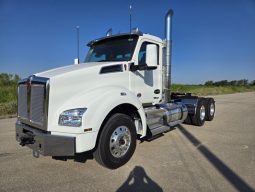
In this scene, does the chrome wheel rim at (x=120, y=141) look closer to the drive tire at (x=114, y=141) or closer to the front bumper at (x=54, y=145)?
the drive tire at (x=114, y=141)

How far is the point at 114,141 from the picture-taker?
13.6ft

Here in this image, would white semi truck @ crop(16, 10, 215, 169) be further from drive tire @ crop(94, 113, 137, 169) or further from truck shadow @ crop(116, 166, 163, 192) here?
truck shadow @ crop(116, 166, 163, 192)

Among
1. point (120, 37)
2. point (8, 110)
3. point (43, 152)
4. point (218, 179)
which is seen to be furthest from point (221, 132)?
point (8, 110)

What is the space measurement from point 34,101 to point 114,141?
1592 millimetres

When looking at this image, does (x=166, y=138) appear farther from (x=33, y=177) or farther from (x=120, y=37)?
(x=33, y=177)

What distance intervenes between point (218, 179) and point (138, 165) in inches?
55.3

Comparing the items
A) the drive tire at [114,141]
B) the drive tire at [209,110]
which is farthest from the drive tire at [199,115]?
the drive tire at [114,141]

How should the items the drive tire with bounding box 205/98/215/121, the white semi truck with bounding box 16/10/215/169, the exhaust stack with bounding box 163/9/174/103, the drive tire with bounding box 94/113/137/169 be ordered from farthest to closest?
the drive tire with bounding box 205/98/215/121 → the exhaust stack with bounding box 163/9/174/103 → the drive tire with bounding box 94/113/137/169 → the white semi truck with bounding box 16/10/215/169

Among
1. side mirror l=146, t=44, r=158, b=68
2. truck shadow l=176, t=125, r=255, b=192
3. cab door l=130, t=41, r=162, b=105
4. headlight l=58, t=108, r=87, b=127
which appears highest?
side mirror l=146, t=44, r=158, b=68

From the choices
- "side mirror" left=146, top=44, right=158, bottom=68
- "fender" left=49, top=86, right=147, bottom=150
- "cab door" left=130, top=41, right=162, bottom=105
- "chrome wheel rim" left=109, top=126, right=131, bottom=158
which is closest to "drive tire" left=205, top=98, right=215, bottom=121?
"cab door" left=130, top=41, right=162, bottom=105

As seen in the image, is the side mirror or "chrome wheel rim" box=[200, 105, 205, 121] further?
"chrome wheel rim" box=[200, 105, 205, 121]

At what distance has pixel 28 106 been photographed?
414cm

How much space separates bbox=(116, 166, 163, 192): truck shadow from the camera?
Result: 3.37 m

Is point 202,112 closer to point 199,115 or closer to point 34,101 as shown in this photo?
point 199,115
